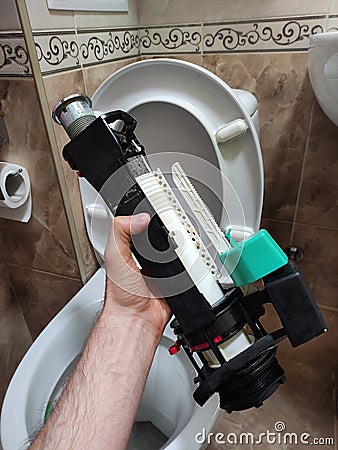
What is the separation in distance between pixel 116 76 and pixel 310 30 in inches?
14.0

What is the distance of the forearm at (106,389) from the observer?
0.42 metres

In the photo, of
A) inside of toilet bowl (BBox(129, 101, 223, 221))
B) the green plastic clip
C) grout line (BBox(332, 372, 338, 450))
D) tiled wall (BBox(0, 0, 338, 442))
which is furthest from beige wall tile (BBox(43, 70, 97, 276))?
grout line (BBox(332, 372, 338, 450))

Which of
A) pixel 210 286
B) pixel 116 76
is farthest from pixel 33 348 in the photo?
pixel 116 76

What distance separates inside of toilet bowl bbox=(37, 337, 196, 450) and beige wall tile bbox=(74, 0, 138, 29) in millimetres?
619

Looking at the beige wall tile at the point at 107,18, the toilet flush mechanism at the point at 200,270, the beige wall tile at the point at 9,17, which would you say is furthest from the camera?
the beige wall tile at the point at 107,18

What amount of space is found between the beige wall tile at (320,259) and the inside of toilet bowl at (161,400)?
39 cm

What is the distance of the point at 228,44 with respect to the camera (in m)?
0.68

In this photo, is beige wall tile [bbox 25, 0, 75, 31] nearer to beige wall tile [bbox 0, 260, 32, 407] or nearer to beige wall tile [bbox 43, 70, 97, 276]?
beige wall tile [bbox 43, 70, 97, 276]

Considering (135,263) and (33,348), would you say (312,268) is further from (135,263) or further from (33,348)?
(33,348)

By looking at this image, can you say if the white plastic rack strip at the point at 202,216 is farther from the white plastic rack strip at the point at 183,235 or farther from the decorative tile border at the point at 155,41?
the decorative tile border at the point at 155,41

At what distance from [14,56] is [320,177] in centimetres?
62

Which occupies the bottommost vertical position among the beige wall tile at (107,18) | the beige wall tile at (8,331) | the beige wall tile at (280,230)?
the beige wall tile at (8,331)

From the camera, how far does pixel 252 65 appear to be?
2.23 feet

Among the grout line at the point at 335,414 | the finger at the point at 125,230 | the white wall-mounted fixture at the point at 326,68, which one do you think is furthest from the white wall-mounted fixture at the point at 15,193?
the grout line at the point at 335,414
